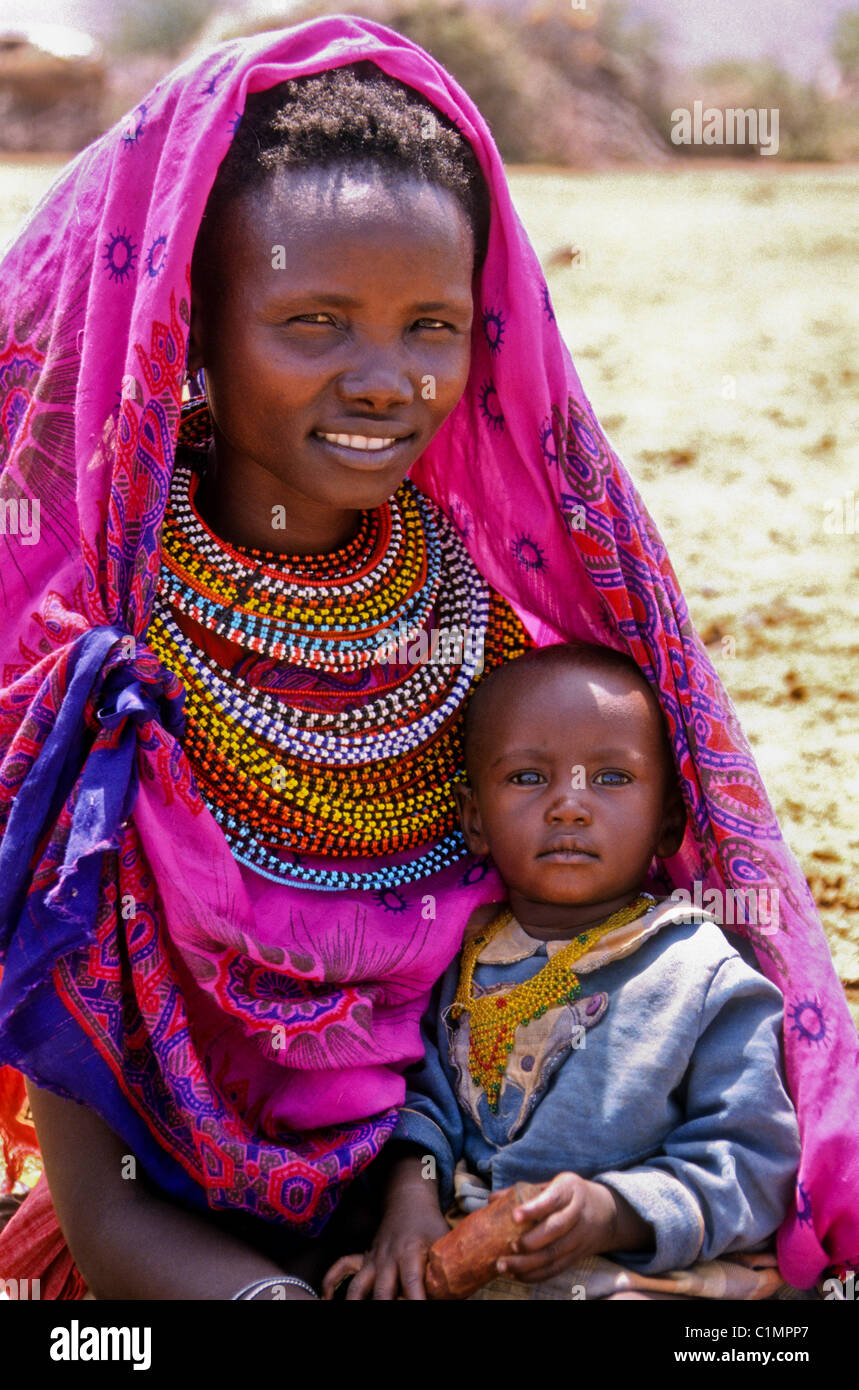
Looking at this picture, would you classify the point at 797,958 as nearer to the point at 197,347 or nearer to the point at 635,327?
the point at 197,347

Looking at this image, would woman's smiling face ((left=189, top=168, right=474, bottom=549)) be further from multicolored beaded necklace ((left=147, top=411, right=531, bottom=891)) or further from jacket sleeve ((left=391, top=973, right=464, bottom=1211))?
jacket sleeve ((left=391, top=973, right=464, bottom=1211))

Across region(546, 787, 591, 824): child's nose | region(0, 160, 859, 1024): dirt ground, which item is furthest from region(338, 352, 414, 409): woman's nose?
region(0, 160, 859, 1024): dirt ground

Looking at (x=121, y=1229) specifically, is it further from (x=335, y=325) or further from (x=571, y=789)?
(x=335, y=325)

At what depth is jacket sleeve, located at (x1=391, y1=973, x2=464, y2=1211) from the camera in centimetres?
237

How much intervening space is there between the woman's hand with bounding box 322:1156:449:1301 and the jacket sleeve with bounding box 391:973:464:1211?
0.03m

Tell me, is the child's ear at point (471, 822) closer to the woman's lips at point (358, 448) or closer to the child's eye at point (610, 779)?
the child's eye at point (610, 779)

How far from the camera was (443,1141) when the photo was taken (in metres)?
2.38

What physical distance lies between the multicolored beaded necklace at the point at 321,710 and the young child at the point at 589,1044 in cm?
9

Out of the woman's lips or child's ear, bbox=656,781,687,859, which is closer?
the woman's lips

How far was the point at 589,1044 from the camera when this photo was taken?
2316 mm

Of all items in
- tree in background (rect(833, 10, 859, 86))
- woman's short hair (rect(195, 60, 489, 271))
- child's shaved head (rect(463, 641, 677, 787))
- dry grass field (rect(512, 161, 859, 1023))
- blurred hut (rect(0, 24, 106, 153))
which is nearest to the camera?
woman's short hair (rect(195, 60, 489, 271))

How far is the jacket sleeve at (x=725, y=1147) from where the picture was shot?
2137 mm

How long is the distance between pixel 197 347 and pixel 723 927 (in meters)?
1.27
